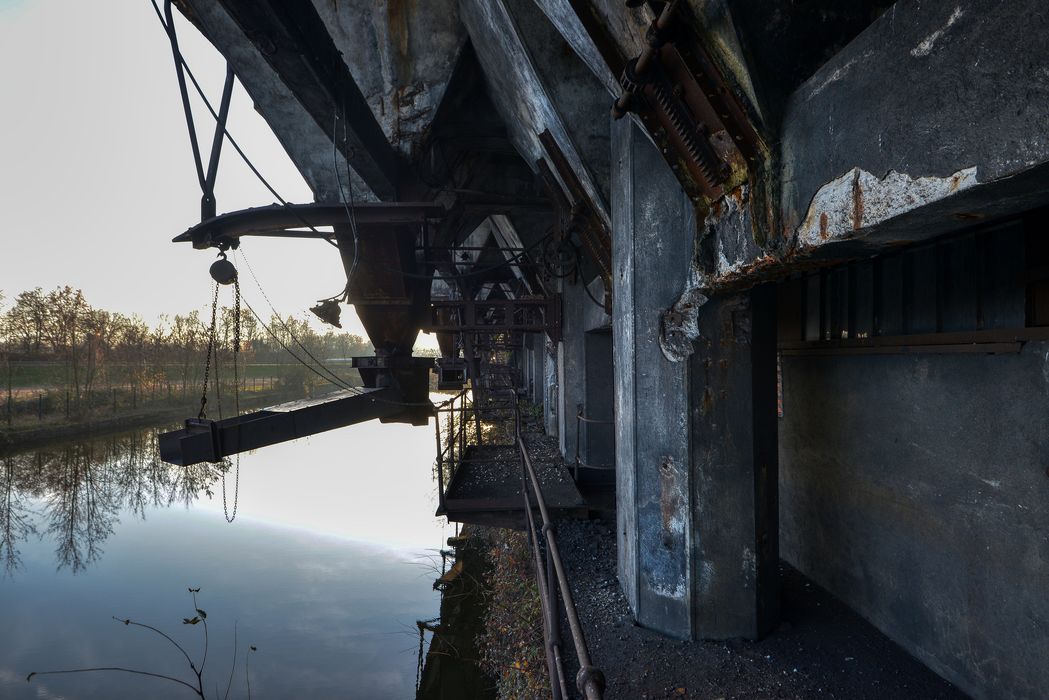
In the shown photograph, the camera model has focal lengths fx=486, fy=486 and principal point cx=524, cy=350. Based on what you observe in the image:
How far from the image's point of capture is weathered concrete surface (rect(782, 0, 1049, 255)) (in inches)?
48.5

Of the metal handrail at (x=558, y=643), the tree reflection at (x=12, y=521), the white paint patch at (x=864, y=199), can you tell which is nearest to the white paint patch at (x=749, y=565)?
the metal handrail at (x=558, y=643)

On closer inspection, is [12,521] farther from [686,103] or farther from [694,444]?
[686,103]

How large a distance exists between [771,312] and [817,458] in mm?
1547

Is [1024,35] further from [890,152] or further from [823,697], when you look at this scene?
[823,697]

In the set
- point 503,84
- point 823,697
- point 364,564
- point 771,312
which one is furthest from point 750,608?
point 364,564

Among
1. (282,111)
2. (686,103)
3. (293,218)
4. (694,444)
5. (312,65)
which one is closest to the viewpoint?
(686,103)

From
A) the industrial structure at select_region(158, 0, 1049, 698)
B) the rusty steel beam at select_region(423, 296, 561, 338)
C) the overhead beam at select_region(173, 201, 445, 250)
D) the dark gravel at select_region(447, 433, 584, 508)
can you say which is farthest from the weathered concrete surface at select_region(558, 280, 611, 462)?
the overhead beam at select_region(173, 201, 445, 250)

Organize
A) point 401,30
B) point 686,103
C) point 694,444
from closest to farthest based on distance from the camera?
1. point 686,103
2. point 694,444
3. point 401,30

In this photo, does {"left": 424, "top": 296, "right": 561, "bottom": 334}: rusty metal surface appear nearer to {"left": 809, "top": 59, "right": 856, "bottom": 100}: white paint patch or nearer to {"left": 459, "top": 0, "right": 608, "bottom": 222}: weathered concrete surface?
{"left": 459, "top": 0, "right": 608, "bottom": 222}: weathered concrete surface

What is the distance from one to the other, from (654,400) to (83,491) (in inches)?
882

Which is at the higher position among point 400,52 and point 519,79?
point 400,52

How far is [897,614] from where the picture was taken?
336cm

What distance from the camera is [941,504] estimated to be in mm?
3004

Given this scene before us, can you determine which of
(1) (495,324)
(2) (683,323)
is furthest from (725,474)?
(1) (495,324)
